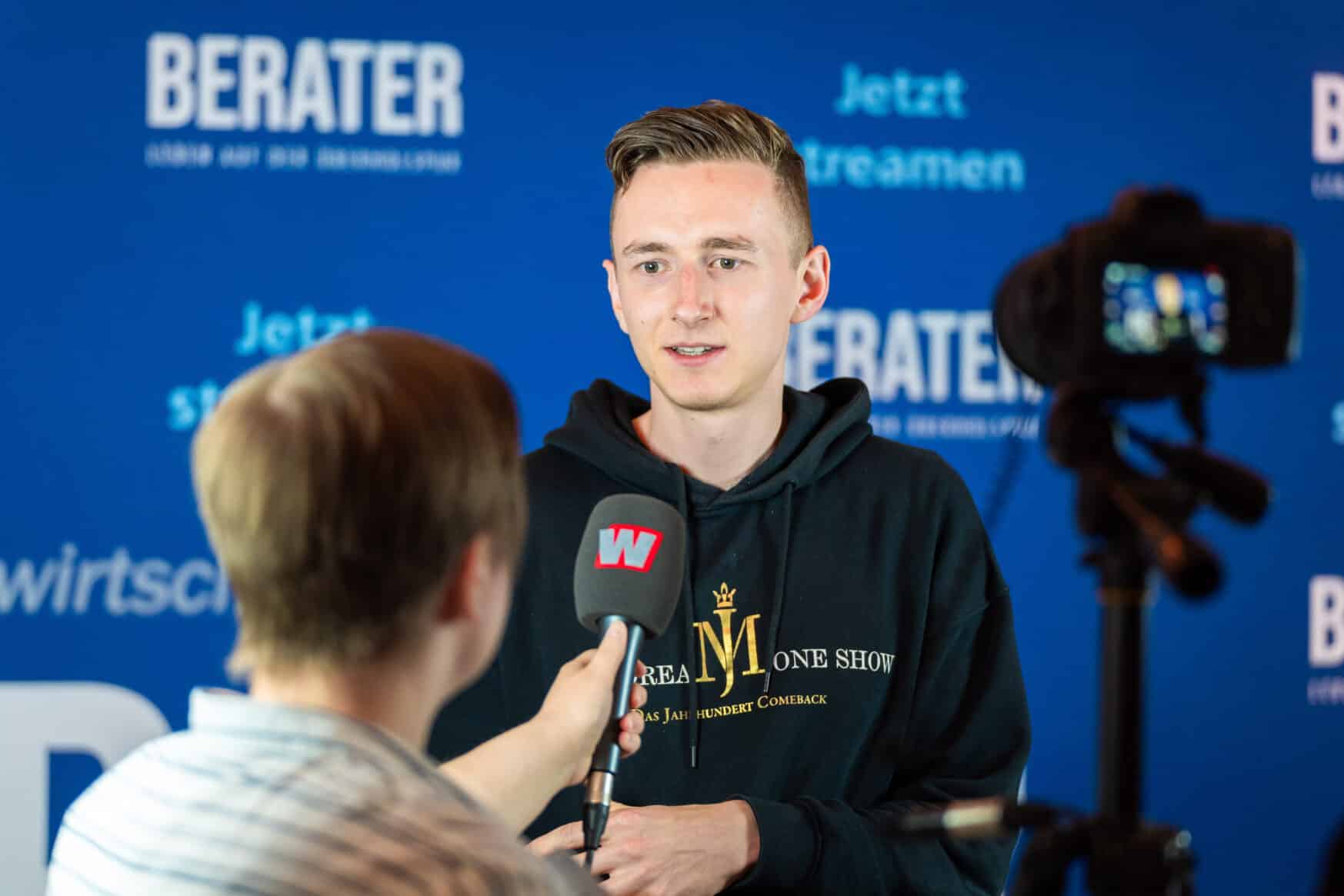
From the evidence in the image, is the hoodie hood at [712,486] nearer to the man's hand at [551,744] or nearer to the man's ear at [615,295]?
the man's ear at [615,295]

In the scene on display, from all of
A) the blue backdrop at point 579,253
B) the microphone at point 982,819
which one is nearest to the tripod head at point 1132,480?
the microphone at point 982,819

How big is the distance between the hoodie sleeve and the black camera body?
676 mm

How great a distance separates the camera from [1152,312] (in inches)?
37.3

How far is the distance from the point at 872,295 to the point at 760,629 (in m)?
1.34

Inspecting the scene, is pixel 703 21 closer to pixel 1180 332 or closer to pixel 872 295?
pixel 872 295

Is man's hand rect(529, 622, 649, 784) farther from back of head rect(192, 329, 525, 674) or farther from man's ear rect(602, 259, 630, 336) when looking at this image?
man's ear rect(602, 259, 630, 336)

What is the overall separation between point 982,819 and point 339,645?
1.42 ft

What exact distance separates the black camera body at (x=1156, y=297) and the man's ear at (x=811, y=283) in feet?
2.52

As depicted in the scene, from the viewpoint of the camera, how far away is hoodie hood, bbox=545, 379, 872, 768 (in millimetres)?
1621

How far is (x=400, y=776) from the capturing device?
73cm

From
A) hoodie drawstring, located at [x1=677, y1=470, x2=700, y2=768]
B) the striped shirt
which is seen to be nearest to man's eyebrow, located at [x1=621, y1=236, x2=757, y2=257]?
hoodie drawstring, located at [x1=677, y1=470, x2=700, y2=768]

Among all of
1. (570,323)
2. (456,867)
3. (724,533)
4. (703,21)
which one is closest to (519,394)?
(570,323)

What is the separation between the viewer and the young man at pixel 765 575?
5.08ft

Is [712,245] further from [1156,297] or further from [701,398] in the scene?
[1156,297]
